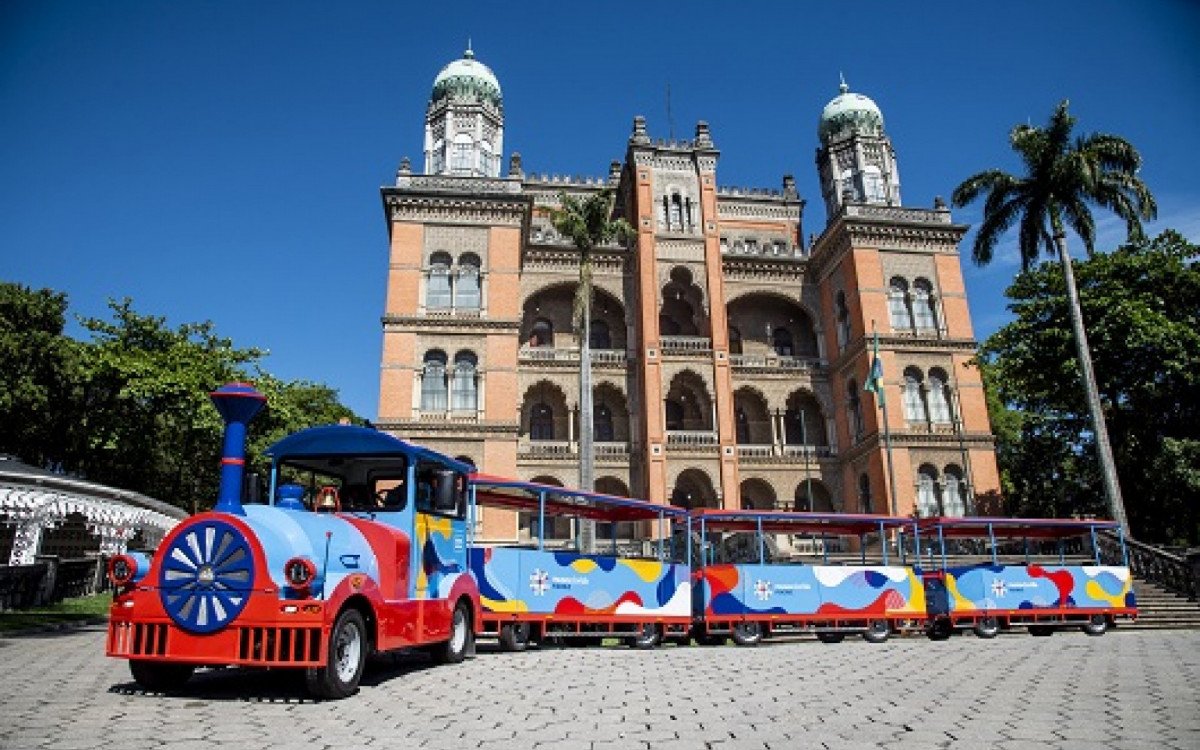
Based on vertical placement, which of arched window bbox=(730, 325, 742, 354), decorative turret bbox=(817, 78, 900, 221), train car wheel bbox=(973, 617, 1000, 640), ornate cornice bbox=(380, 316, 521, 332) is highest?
decorative turret bbox=(817, 78, 900, 221)

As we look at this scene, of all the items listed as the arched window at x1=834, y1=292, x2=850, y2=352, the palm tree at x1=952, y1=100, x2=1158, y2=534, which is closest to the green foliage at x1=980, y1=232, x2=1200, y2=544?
the palm tree at x1=952, y1=100, x2=1158, y2=534

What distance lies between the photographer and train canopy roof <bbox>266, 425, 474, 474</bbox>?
25.3 feet

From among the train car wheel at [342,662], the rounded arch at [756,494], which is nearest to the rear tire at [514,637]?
the train car wheel at [342,662]

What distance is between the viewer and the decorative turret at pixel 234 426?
6.46m

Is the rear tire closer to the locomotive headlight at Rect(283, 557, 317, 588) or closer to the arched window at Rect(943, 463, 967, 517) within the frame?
the locomotive headlight at Rect(283, 557, 317, 588)

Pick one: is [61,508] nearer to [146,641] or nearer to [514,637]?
[514,637]

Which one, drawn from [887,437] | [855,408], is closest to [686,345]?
[855,408]

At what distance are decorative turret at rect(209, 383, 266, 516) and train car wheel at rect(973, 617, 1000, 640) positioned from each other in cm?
1540

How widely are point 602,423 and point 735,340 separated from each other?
8329mm

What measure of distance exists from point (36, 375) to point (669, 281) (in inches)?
1028

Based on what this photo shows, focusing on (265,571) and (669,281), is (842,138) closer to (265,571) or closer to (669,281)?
(669,281)

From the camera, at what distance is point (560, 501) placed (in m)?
13.0

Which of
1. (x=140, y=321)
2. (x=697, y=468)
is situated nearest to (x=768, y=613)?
(x=697, y=468)

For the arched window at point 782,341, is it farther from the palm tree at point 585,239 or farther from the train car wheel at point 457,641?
the train car wheel at point 457,641
